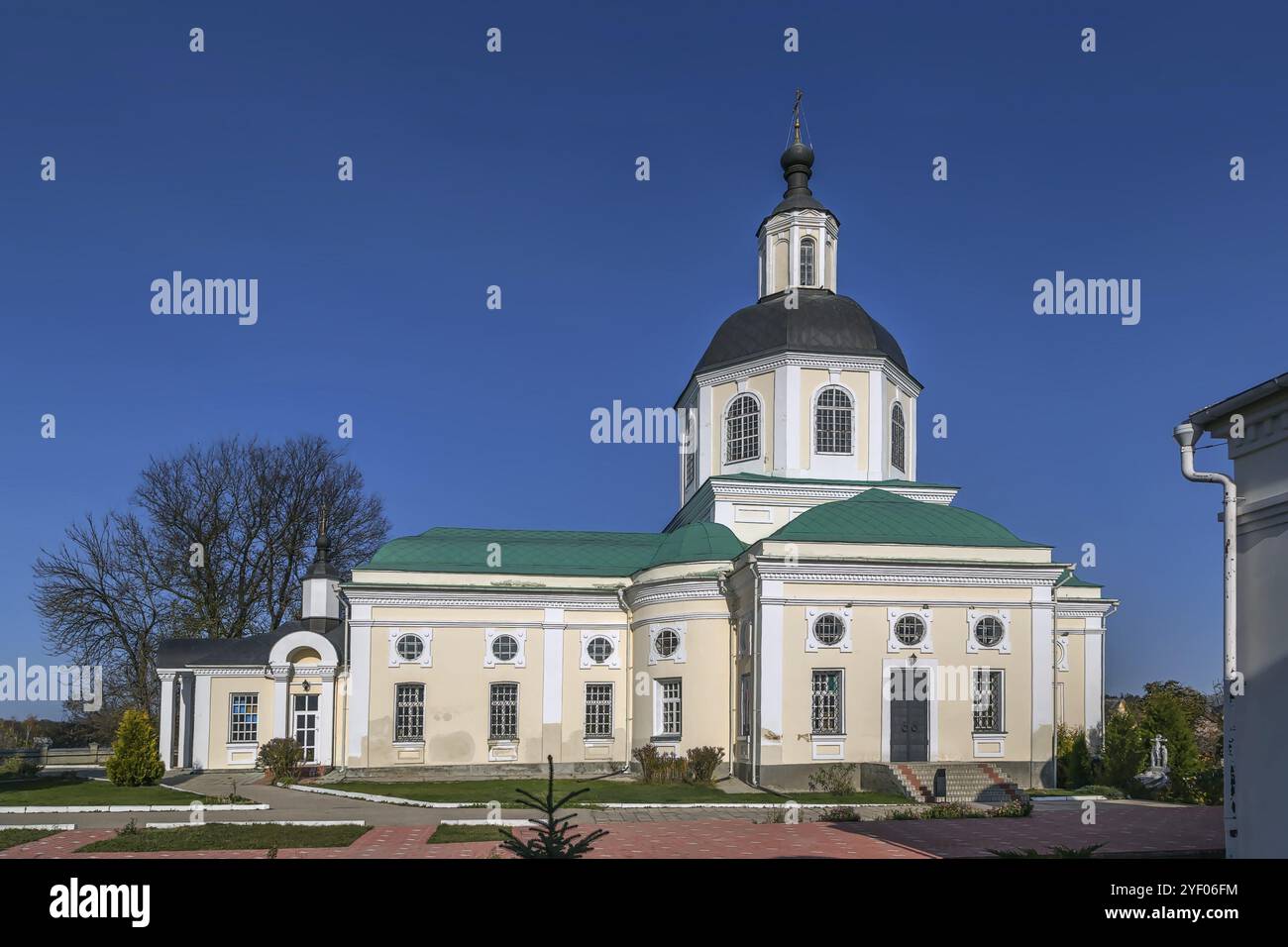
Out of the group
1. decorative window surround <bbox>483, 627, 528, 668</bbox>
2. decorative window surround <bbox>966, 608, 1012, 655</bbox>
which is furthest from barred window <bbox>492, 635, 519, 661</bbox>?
decorative window surround <bbox>966, 608, 1012, 655</bbox>

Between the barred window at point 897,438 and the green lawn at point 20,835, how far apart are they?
2199 centimetres

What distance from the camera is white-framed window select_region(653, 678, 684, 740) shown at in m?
28.2

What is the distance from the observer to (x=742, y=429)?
104ft

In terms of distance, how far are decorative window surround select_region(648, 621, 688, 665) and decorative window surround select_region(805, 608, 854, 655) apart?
3.90m

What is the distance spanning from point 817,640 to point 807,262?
42.1ft

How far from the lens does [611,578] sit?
103ft

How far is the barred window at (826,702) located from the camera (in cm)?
2511

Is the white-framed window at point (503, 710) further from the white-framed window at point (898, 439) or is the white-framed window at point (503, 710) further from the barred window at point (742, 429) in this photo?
the white-framed window at point (898, 439)

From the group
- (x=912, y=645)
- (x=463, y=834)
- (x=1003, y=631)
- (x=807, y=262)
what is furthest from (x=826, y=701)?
(x=807, y=262)

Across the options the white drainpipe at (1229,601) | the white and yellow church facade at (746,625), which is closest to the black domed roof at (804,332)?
the white and yellow church facade at (746,625)

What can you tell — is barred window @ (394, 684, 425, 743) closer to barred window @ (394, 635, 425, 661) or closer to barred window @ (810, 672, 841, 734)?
barred window @ (394, 635, 425, 661)

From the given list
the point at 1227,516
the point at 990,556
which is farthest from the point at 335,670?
the point at 1227,516
